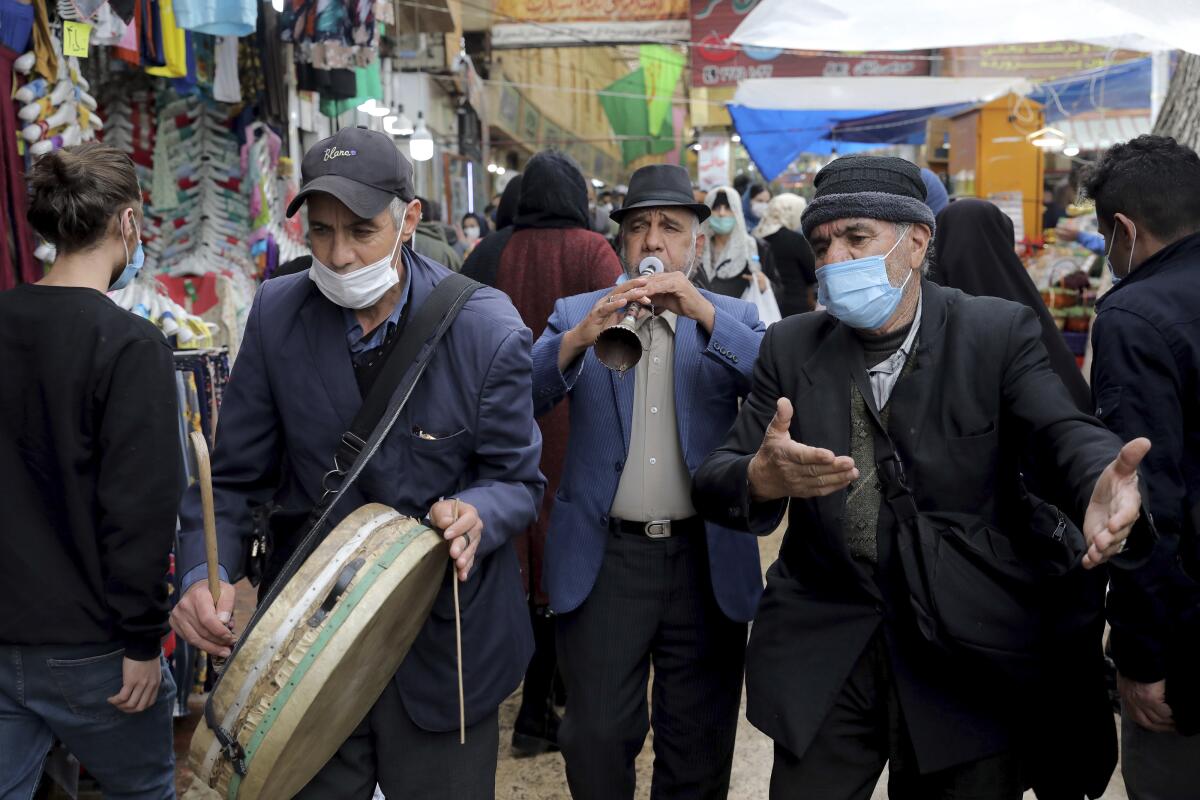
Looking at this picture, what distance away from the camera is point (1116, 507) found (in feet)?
6.61

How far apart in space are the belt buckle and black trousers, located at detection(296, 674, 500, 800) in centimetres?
88

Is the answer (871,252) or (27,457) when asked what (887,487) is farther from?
(27,457)

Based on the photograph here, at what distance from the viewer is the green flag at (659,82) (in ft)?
89.8

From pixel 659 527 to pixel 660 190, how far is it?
100 cm

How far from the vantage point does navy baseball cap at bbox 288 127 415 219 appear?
2434 mm

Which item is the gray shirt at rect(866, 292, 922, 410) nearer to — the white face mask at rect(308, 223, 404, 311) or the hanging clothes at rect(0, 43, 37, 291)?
the white face mask at rect(308, 223, 404, 311)

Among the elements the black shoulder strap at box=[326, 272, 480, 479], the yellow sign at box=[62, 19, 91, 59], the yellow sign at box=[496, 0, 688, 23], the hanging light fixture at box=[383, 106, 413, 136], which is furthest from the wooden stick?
the yellow sign at box=[496, 0, 688, 23]

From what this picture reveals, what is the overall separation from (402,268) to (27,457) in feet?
→ 3.17

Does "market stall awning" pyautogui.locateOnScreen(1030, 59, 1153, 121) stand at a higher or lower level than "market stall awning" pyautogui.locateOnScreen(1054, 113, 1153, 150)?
higher

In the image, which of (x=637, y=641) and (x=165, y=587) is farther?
(x=637, y=641)

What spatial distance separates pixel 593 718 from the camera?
332 centimetres

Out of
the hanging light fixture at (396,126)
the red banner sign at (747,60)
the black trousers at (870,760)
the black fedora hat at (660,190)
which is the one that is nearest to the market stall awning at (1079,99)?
Answer: the red banner sign at (747,60)

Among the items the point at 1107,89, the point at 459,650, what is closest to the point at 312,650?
the point at 459,650

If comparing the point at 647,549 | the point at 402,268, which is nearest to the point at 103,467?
the point at 402,268
